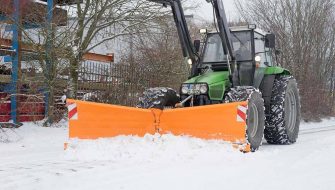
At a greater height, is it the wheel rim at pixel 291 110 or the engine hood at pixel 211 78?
the engine hood at pixel 211 78

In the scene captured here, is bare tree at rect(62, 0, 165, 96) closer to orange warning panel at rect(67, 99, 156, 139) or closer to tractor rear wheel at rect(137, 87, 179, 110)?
tractor rear wheel at rect(137, 87, 179, 110)

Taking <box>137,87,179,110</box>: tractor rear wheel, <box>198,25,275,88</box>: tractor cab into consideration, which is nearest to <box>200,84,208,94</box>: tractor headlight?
<box>137,87,179,110</box>: tractor rear wheel

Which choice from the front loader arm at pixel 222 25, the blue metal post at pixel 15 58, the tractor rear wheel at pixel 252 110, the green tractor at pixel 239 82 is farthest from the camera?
the blue metal post at pixel 15 58

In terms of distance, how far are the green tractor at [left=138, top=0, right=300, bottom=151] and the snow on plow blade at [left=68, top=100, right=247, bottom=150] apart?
0.35 metres

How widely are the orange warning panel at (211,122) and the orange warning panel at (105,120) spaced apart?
0.40 m

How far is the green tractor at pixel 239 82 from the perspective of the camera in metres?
7.31

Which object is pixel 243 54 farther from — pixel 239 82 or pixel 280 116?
pixel 280 116

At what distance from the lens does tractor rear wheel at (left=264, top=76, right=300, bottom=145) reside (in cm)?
823

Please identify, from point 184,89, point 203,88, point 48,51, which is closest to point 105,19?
point 48,51

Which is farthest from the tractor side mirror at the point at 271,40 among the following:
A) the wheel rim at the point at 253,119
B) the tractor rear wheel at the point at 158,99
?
the tractor rear wheel at the point at 158,99

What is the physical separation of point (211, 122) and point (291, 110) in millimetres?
3277

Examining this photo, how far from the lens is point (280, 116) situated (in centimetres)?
820

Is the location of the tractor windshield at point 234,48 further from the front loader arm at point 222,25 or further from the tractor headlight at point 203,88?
the tractor headlight at point 203,88

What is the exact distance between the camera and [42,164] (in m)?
5.70
